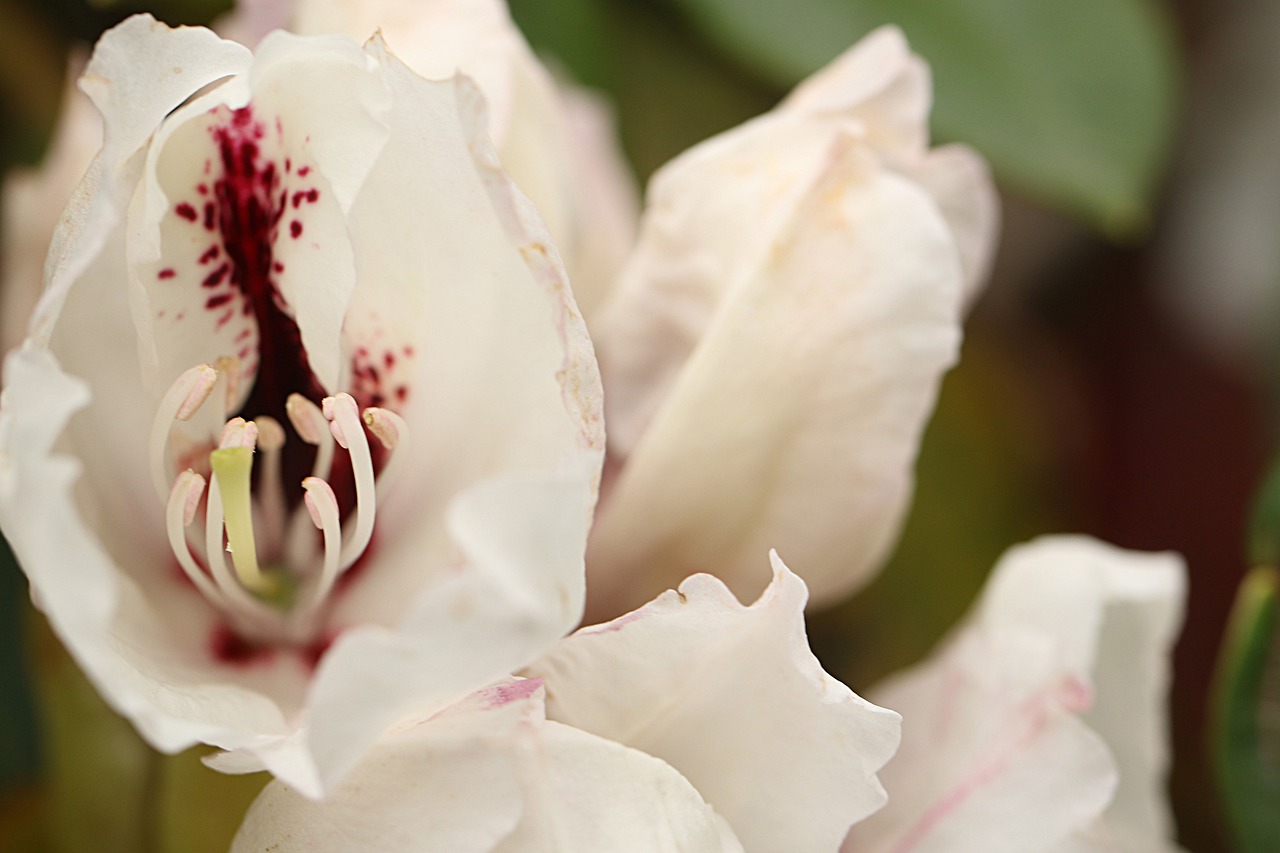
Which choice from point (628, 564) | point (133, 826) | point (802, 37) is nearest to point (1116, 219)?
point (802, 37)

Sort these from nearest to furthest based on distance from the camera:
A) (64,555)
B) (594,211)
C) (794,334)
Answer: (64,555)
(794,334)
(594,211)

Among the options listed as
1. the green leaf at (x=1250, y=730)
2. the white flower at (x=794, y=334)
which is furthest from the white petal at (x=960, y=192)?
the green leaf at (x=1250, y=730)

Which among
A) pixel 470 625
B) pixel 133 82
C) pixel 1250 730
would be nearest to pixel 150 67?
pixel 133 82

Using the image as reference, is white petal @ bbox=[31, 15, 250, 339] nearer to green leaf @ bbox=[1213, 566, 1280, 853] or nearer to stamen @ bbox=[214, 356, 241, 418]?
stamen @ bbox=[214, 356, 241, 418]

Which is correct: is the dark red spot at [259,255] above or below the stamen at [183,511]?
above

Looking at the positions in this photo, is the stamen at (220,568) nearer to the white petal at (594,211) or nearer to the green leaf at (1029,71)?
the white petal at (594,211)

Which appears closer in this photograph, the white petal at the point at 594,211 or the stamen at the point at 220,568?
the stamen at the point at 220,568

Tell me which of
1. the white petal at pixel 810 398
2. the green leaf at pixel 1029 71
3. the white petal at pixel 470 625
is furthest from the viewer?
the green leaf at pixel 1029 71

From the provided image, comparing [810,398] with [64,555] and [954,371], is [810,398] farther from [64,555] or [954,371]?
[954,371]
